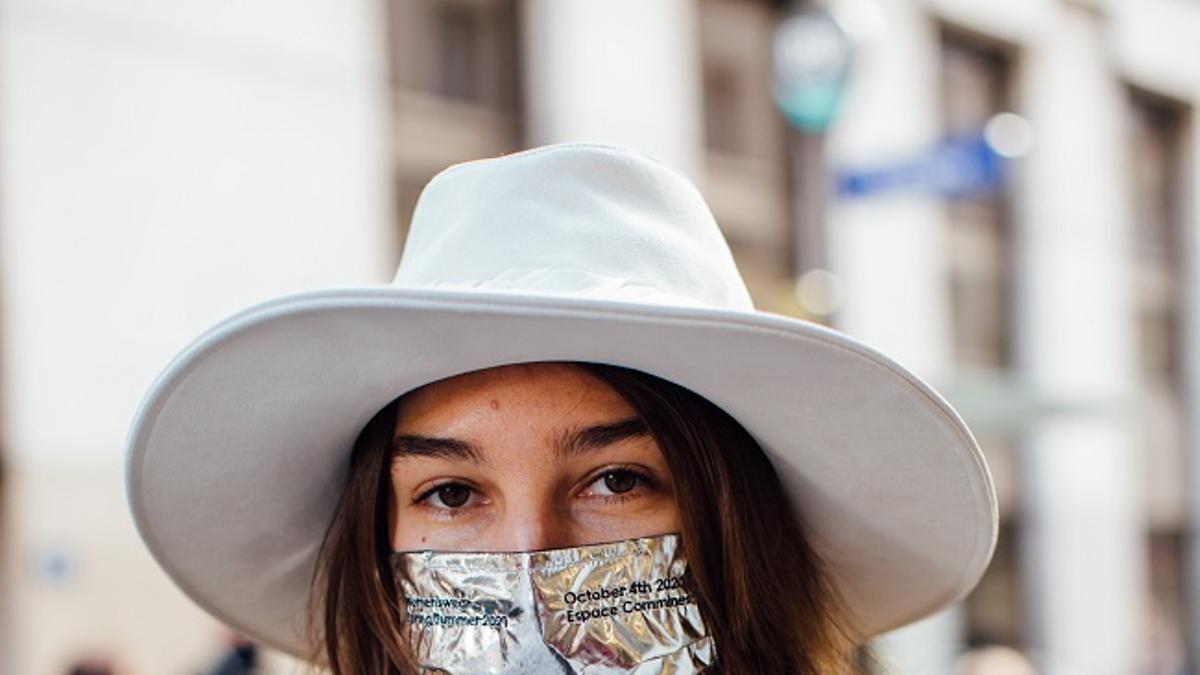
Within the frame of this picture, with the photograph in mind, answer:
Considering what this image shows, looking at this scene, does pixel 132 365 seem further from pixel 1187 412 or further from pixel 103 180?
pixel 1187 412

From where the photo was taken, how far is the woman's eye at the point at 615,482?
67.5 inches

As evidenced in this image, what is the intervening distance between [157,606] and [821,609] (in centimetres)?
760

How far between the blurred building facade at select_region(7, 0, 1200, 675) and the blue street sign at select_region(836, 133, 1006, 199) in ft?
0.09

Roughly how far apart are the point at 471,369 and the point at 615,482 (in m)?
0.20

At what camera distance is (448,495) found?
5.74 feet

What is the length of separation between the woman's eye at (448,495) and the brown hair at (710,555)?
3.1 inches

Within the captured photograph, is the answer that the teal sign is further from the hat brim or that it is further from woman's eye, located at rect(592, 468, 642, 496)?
woman's eye, located at rect(592, 468, 642, 496)

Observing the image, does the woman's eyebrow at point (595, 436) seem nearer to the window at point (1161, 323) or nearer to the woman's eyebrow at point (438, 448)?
the woman's eyebrow at point (438, 448)

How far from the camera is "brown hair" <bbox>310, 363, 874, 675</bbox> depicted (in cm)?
170

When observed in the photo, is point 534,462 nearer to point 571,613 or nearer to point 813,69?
point 571,613

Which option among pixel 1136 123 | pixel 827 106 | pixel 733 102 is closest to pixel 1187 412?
pixel 1136 123

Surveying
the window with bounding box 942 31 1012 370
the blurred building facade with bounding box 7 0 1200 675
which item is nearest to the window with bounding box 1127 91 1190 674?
A: the blurred building facade with bounding box 7 0 1200 675

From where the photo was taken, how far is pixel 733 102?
1304 cm

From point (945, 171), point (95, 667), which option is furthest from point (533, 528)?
point (945, 171)
